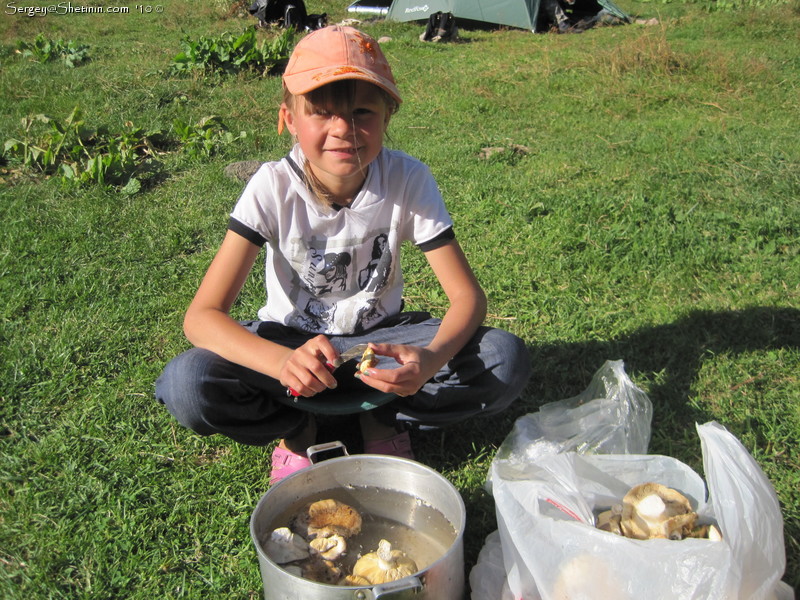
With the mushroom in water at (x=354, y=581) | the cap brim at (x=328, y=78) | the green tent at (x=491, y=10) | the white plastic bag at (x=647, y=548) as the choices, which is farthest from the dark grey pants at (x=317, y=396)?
the green tent at (x=491, y=10)

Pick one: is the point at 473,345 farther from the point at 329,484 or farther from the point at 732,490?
the point at 732,490

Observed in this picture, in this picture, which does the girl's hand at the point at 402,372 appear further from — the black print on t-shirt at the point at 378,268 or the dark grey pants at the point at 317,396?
the black print on t-shirt at the point at 378,268

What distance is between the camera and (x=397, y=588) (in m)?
1.35

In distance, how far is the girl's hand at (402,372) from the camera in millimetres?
1751

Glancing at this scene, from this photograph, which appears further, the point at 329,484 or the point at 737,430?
the point at 737,430

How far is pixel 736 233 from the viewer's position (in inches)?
135

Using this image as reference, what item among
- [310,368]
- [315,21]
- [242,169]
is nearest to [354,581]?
[310,368]

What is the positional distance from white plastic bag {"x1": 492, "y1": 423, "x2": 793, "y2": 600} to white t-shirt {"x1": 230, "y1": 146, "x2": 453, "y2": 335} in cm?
77

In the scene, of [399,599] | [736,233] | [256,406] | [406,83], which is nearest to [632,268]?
[736,233]

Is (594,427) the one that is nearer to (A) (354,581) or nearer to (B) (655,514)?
(B) (655,514)

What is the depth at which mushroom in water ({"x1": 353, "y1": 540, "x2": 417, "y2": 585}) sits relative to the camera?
1529 millimetres

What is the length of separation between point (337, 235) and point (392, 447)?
2.11 ft

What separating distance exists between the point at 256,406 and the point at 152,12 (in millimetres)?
9989

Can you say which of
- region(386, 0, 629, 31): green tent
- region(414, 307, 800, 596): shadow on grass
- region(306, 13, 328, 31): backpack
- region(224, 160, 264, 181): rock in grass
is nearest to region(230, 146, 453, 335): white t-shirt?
region(414, 307, 800, 596): shadow on grass
